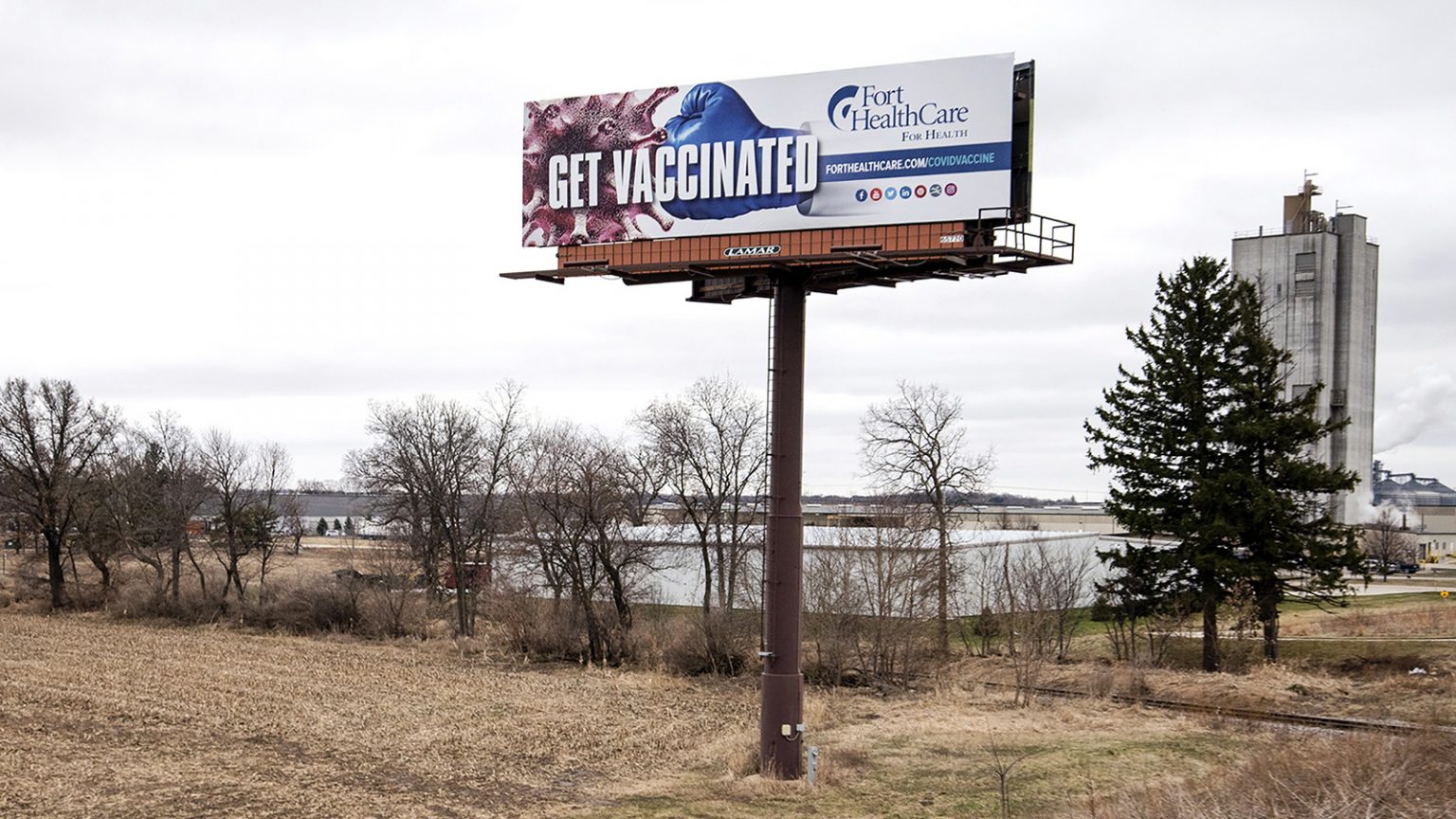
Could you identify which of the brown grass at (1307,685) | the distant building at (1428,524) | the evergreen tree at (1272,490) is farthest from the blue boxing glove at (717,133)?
the distant building at (1428,524)

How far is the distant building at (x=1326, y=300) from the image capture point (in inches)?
3364

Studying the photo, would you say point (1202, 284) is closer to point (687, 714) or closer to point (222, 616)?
point (687, 714)

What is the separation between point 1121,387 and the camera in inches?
1725

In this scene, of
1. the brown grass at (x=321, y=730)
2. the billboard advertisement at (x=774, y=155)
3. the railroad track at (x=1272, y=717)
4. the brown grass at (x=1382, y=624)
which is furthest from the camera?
the brown grass at (x=1382, y=624)

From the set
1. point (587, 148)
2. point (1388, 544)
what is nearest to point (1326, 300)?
point (1388, 544)

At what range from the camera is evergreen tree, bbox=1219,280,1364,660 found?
130 ft

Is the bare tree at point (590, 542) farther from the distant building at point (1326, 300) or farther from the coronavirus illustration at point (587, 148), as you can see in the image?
the distant building at point (1326, 300)

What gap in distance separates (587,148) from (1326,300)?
73.8 m

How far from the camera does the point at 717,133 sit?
24.1 m

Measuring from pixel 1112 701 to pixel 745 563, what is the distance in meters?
18.7

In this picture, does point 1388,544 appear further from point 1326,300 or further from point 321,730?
point 321,730

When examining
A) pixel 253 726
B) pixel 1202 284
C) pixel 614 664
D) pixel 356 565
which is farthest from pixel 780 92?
pixel 356 565

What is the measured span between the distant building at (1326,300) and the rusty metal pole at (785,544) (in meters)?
69.3

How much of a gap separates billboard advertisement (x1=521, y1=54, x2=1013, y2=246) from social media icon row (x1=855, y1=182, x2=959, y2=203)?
2cm
